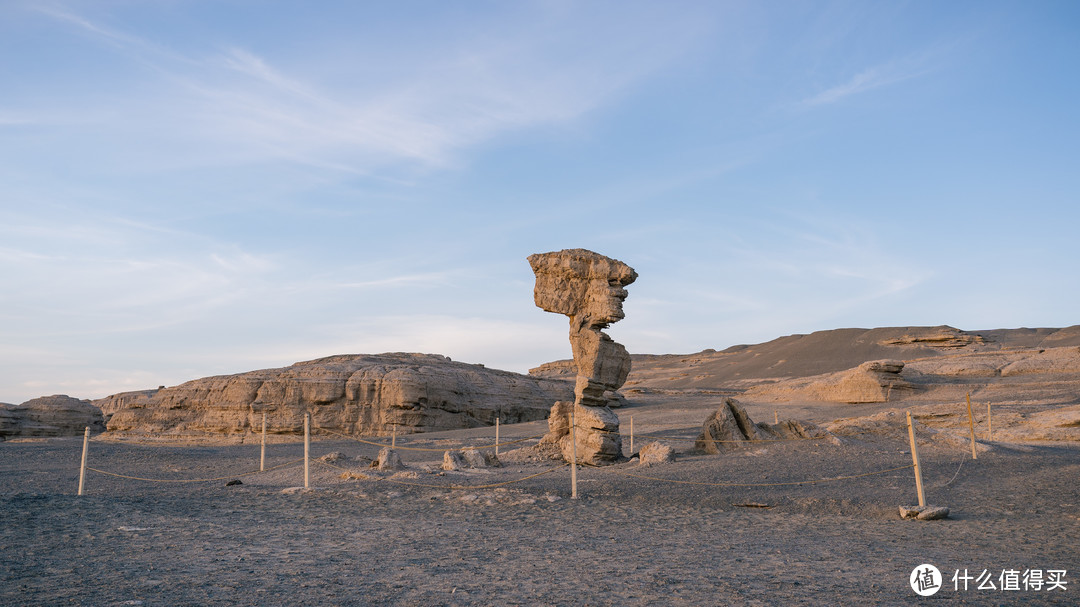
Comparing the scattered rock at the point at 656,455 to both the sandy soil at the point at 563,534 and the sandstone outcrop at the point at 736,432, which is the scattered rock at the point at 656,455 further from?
the sandstone outcrop at the point at 736,432

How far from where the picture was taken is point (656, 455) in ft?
52.6

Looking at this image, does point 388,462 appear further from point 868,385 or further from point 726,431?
point 868,385

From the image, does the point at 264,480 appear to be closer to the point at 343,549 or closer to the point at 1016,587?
the point at 343,549

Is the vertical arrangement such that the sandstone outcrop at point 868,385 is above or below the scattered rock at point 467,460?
above

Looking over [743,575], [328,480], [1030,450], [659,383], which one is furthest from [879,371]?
[659,383]

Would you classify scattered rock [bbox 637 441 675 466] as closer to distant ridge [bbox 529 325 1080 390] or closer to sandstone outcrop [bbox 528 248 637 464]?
sandstone outcrop [bbox 528 248 637 464]

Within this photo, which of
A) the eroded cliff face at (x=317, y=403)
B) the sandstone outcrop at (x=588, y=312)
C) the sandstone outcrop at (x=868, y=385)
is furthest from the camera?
the sandstone outcrop at (x=868, y=385)

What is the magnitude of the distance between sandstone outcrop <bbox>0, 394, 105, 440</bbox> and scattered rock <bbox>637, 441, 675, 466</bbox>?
2751 cm

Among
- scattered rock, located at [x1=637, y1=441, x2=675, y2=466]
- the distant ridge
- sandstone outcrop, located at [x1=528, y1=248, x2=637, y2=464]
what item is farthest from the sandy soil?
the distant ridge

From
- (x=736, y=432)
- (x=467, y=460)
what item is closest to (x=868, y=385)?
(x=736, y=432)

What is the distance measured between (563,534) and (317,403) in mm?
23249

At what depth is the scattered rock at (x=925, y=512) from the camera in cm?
1001

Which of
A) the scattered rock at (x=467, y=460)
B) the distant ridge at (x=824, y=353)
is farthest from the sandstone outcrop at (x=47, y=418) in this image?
the distant ridge at (x=824, y=353)

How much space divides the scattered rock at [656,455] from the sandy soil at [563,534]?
1.18 feet
